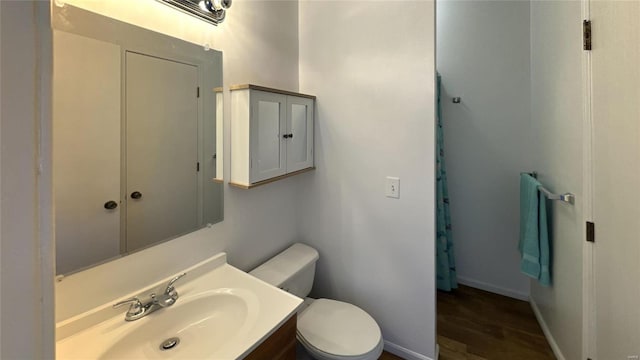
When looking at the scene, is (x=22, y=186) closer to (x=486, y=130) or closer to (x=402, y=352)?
(x=402, y=352)

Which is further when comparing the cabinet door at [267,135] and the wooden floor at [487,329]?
the wooden floor at [487,329]

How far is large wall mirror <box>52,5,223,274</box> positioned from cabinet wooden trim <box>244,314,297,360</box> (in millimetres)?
577

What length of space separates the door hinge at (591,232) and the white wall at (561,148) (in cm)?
7

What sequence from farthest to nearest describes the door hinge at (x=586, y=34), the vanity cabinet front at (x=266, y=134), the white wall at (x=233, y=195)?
the vanity cabinet front at (x=266, y=134), the door hinge at (x=586, y=34), the white wall at (x=233, y=195)

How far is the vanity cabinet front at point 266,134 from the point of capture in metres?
1.31

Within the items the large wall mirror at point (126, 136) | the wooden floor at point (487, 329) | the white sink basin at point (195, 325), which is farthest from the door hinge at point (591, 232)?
the large wall mirror at point (126, 136)

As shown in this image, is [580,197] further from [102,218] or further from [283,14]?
[102,218]

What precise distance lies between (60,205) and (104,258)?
0.75ft

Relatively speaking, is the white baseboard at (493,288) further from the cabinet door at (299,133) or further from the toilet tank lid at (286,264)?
the cabinet door at (299,133)

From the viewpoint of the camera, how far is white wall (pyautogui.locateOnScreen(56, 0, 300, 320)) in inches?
37.3

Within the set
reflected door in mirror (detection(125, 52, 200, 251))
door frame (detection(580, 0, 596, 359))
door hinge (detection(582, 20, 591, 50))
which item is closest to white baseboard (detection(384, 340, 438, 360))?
door frame (detection(580, 0, 596, 359))

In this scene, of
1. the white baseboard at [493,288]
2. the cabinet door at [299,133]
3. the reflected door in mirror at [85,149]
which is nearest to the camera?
the reflected door in mirror at [85,149]

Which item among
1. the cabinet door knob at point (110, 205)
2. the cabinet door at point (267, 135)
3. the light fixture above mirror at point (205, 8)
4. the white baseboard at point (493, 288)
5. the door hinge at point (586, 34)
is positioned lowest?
the white baseboard at point (493, 288)

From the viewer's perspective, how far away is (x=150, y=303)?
3.38 ft
